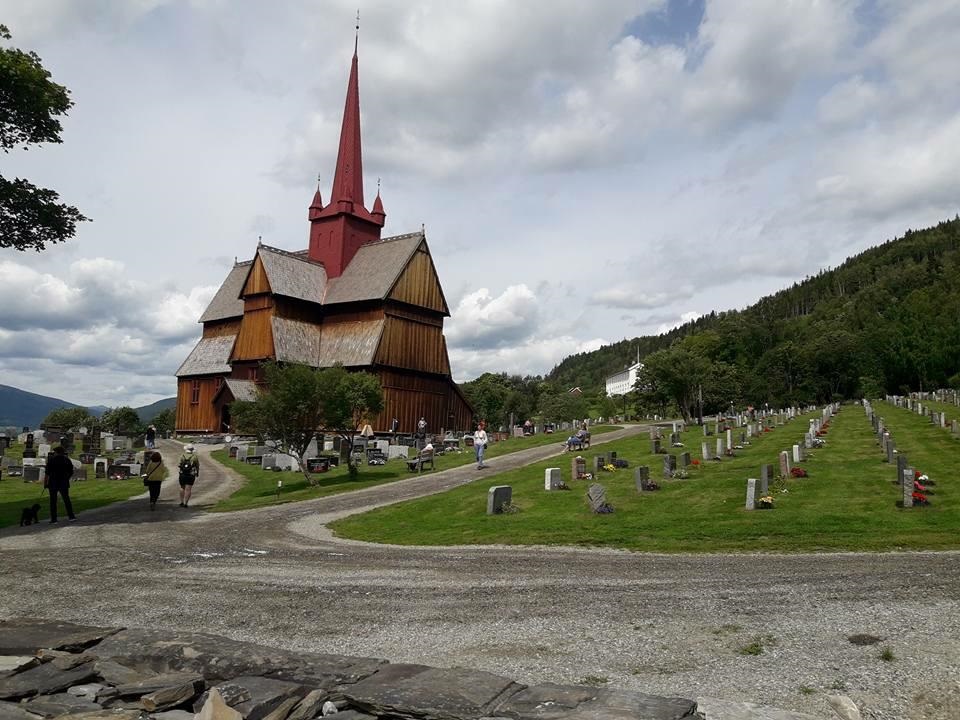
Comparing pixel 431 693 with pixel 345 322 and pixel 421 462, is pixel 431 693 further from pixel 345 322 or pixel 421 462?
pixel 345 322

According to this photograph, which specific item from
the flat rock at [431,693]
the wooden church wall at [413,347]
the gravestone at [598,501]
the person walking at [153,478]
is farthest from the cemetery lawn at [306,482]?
the flat rock at [431,693]

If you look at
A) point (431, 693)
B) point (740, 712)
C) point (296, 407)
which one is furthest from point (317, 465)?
point (740, 712)

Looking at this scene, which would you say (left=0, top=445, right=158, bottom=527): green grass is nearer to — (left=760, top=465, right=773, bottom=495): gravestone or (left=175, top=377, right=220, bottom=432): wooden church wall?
(left=760, top=465, right=773, bottom=495): gravestone

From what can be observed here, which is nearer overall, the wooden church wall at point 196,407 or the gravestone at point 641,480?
the gravestone at point 641,480

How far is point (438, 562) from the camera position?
1334 cm

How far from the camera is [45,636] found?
7.86 m

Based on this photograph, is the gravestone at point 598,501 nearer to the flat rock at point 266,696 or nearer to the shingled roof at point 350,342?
the flat rock at point 266,696

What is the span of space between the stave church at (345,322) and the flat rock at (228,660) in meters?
48.6

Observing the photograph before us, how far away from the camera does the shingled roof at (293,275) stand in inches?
2405

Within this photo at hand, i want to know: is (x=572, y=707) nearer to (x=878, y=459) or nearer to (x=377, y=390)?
(x=878, y=459)

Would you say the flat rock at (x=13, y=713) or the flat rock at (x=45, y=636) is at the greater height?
the flat rock at (x=45, y=636)

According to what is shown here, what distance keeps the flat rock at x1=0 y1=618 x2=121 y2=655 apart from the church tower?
60.1 m

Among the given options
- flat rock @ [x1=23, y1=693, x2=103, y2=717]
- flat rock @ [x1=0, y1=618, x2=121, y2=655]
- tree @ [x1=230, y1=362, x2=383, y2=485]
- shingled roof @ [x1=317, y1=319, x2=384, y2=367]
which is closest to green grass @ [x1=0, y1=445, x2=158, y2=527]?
tree @ [x1=230, y1=362, x2=383, y2=485]

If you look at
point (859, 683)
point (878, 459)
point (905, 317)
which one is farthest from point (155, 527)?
point (905, 317)
